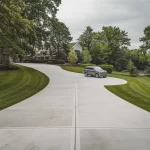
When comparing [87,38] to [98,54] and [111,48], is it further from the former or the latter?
[98,54]

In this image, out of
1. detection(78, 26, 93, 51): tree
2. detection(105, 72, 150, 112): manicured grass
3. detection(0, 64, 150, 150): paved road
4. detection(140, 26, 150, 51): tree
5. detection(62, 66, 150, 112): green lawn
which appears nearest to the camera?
detection(0, 64, 150, 150): paved road

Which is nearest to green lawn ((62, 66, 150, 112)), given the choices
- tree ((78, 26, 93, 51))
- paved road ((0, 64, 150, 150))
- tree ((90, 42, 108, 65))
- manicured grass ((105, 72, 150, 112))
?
manicured grass ((105, 72, 150, 112))

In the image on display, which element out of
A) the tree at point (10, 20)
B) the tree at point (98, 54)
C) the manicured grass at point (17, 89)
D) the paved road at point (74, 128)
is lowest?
the manicured grass at point (17, 89)

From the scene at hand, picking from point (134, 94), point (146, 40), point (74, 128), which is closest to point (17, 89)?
point (134, 94)

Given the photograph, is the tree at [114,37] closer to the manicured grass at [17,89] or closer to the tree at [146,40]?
the tree at [146,40]

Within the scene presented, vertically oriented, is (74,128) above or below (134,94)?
above

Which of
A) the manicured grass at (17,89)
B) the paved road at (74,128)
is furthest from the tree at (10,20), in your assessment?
the paved road at (74,128)

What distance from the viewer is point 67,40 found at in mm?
66250

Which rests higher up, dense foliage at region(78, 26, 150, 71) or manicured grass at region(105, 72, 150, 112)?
dense foliage at region(78, 26, 150, 71)

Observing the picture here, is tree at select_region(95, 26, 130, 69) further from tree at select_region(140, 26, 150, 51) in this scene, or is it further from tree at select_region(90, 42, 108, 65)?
tree at select_region(140, 26, 150, 51)

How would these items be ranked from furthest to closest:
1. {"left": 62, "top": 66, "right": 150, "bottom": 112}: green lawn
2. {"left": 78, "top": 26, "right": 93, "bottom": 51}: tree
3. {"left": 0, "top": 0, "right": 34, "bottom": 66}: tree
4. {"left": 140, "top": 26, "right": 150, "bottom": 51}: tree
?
{"left": 78, "top": 26, "right": 93, "bottom": 51}: tree < {"left": 140, "top": 26, "right": 150, "bottom": 51}: tree < {"left": 0, "top": 0, "right": 34, "bottom": 66}: tree < {"left": 62, "top": 66, "right": 150, "bottom": 112}: green lawn

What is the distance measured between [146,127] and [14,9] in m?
13.6

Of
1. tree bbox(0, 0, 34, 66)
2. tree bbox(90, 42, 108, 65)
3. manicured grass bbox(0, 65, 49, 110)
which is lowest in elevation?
manicured grass bbox(0, 65, 49, 110)

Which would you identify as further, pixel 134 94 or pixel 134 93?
pixel 134 93
